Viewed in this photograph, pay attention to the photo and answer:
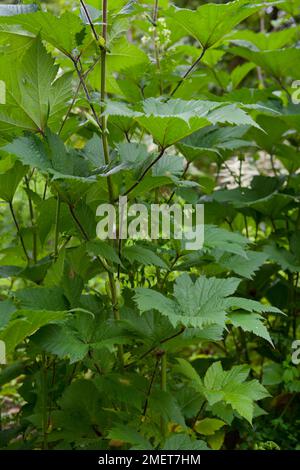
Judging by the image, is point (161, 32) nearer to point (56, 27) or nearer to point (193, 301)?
point (56, 27)

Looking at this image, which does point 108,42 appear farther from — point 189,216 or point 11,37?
point 189,216

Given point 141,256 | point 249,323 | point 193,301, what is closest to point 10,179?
point 141,256

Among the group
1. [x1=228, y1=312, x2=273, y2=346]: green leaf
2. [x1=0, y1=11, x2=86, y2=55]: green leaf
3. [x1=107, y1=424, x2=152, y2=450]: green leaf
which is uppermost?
[x1=0, y1=11, x2=86, y2=55]: green leaf

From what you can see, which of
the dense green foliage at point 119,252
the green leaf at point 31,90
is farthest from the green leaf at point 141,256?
the green leaf at point 31,90

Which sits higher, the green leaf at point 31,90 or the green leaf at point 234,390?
the green leaf at point 31,90

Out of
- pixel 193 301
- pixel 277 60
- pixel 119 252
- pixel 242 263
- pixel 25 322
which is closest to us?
pixel 25 322

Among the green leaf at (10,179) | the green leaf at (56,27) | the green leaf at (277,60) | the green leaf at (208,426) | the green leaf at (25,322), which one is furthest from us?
the green leaf at (277,60)

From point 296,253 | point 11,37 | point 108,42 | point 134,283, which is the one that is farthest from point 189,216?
point 11,37

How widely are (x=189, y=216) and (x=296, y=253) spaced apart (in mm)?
353

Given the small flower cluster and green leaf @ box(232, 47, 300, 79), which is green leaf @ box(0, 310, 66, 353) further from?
green leaf @ box(232, 47, 300, 79)

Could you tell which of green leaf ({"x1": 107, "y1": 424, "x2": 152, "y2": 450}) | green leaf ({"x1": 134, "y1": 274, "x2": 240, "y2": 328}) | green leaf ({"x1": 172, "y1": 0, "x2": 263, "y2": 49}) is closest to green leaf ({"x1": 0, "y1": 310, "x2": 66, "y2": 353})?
green leaf ({"x1": 134, "y1": 274, "x2": 240, "y2": 328})

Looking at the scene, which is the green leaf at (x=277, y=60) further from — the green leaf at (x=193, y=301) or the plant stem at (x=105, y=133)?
the green leaf at (x=193, y=301)

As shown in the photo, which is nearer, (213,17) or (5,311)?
(5,311)

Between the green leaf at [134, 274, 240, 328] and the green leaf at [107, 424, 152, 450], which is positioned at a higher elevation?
the green leaf at [134, 274, 240, 328]
